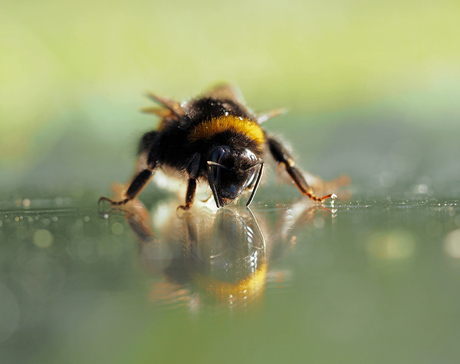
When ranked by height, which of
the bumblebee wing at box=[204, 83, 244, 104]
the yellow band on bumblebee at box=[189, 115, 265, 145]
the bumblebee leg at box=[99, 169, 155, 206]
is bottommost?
the bumblebee leg at box=[99, 169, 155, 206]

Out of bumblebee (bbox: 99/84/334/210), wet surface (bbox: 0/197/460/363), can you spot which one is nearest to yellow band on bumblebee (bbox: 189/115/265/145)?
bumblebee (bbox: 99/84/334/210)

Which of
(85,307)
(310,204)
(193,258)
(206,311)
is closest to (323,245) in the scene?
(193,258)

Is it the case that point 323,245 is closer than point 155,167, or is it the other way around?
point 323,245

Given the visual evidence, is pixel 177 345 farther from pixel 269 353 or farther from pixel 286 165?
pixel 286 165

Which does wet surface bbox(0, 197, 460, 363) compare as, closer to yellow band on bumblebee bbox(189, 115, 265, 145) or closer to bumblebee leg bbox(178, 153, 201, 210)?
bumblebee leg bbox(178, 153, 201, 210)

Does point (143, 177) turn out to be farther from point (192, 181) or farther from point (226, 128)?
point (226, 128)

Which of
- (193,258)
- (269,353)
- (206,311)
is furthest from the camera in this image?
(193,258)
